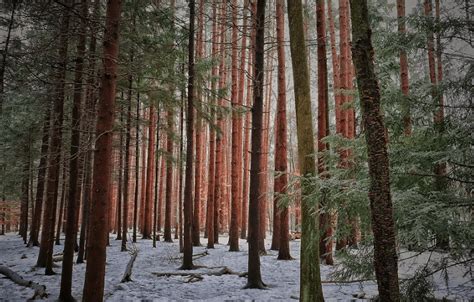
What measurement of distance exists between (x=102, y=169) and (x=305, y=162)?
121 inches

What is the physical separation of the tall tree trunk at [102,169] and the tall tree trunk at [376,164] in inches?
133

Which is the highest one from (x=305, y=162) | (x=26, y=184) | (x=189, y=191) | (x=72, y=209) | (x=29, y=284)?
(x=26, y=184)

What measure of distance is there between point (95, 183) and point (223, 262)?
279 inches

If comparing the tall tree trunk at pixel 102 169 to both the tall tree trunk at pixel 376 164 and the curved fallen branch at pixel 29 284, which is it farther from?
the tall tree trunk at pixel 376 164

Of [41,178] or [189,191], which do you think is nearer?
[189,191]

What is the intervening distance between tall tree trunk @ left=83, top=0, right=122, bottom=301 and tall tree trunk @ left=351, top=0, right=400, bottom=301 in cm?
339

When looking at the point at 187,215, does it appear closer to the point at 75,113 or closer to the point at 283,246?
the point at 283,246

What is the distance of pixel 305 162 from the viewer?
5180 millimetres

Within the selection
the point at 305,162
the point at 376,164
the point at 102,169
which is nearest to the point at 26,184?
the point at 102,169

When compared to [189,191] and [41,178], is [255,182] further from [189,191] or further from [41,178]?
[41,178]

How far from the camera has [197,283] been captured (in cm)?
786

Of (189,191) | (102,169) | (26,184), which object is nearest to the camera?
(102,169)

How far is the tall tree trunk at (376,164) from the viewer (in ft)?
8.43

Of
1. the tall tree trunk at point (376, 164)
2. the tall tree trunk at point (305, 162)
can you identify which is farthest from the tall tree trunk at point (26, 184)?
the tall tree trunk at point (376, 164)
